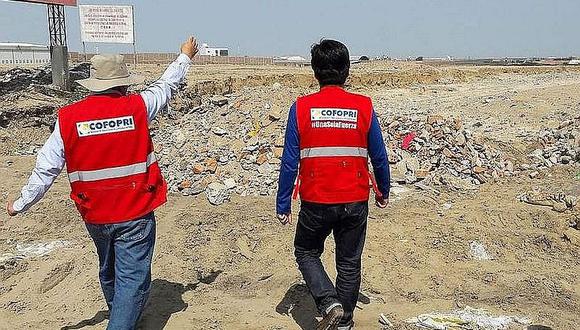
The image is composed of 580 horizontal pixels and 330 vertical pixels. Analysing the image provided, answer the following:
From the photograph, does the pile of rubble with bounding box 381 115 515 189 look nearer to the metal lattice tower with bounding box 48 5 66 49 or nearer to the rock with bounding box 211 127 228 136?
Result: the rock with bounding box 211 127 228 136

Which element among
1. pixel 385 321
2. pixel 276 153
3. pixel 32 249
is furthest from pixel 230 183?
pixel 385 321

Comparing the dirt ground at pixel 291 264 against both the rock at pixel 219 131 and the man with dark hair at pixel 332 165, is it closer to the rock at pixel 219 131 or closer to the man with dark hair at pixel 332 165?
the man with dark hair at pixel 332 165

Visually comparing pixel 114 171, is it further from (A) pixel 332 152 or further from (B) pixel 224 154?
(B) pixel 224 154

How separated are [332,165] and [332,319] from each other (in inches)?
38.2

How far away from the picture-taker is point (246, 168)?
8148mm

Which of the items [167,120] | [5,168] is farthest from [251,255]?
[167,120]

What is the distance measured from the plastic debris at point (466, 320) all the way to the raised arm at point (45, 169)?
8.88ft

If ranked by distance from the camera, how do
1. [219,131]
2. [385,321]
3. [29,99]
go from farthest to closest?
[29,99] < [219,131] < [385,321]

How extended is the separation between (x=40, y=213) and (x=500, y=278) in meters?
5.75

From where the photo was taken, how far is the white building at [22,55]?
1709 inches

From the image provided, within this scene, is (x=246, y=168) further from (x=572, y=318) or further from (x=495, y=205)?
(x=572, y=318)

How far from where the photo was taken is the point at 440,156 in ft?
27.4

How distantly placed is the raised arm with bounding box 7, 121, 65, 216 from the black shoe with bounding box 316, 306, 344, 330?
1.87 m

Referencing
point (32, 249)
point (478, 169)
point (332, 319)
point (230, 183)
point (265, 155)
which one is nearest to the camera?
point (332, 319)
